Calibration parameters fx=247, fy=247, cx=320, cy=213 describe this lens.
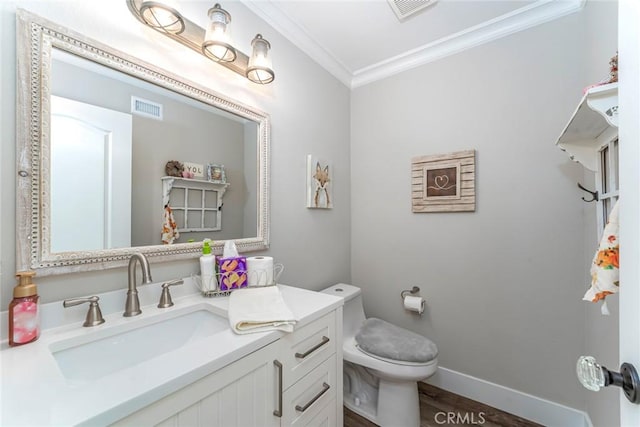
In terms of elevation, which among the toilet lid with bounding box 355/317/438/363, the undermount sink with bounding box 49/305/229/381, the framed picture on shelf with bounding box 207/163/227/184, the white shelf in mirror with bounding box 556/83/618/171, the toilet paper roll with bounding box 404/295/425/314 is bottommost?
the toilet lid with bounding box 355/317/438/363

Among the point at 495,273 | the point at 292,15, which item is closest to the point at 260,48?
the point at 292,15

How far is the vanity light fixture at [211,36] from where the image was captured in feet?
2.95

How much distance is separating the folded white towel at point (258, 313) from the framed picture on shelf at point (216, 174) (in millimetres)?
549

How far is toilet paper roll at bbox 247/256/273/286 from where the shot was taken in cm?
114

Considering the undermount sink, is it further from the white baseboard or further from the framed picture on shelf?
the white baseboard

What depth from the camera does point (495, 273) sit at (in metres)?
1.55

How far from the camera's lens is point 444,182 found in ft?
5.58

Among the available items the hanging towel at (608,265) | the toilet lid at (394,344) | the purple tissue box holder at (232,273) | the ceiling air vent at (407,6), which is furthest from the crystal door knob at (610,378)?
the ceiling air vent at (407,6)

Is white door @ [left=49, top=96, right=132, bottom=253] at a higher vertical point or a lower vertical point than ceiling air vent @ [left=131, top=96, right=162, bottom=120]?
lower

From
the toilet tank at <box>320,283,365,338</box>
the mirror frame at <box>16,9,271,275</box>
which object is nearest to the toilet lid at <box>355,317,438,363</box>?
the toilet tank at <box>320,283,365,338</box>

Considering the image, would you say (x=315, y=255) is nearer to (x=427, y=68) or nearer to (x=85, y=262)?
(x=85, y=262)

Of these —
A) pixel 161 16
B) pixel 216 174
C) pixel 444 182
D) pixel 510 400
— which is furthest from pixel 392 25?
pixel 510 400

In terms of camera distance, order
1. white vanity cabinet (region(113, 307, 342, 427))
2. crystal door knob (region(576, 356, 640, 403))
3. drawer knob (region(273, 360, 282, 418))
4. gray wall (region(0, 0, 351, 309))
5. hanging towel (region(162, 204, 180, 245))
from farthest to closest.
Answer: hanging towel (region(162, 204, 180, 245))
drawer knob (region(273, 360, 282, 418))
gray wall (region(0, 0, 351, 309))
white vanity cabinet (region(113, 307, 342, 427))
crystal door knob (region(576, 356, 640, 403))

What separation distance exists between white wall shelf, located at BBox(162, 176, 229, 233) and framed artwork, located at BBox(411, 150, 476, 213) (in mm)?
1313
